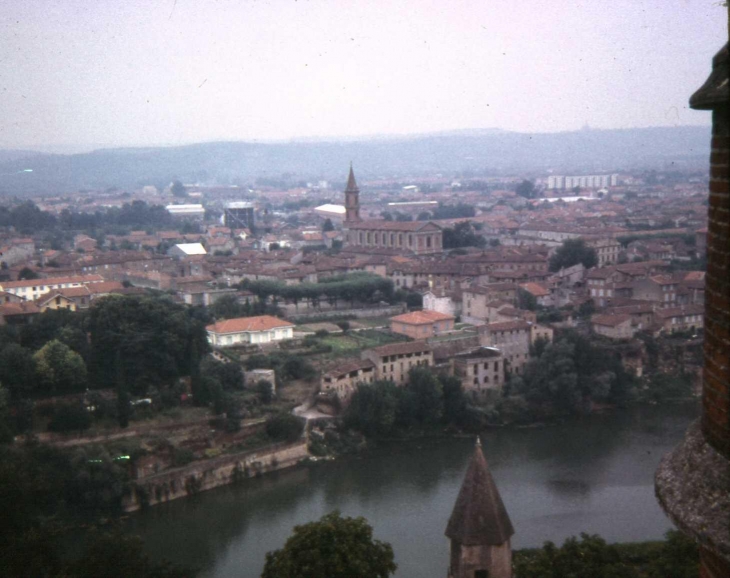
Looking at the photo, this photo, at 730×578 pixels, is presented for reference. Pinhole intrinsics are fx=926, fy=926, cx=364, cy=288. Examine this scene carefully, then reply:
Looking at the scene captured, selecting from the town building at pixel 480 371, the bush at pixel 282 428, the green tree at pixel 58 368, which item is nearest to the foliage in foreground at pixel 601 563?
the bush at pixel 282 428

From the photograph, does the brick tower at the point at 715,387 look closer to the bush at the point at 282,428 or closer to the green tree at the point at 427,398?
the bush at the point at 282,428

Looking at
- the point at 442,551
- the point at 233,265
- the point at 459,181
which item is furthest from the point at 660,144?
the point at 442,551

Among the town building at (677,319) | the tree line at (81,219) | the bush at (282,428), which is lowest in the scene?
the bush at (282,428)

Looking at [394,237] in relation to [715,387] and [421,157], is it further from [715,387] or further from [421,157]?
[421,157]

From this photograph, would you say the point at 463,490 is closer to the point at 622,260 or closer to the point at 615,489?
the point at 615,489

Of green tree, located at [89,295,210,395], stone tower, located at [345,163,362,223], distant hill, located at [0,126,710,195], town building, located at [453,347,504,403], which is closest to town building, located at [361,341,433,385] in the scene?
town building, located at [453,347,504,403]
